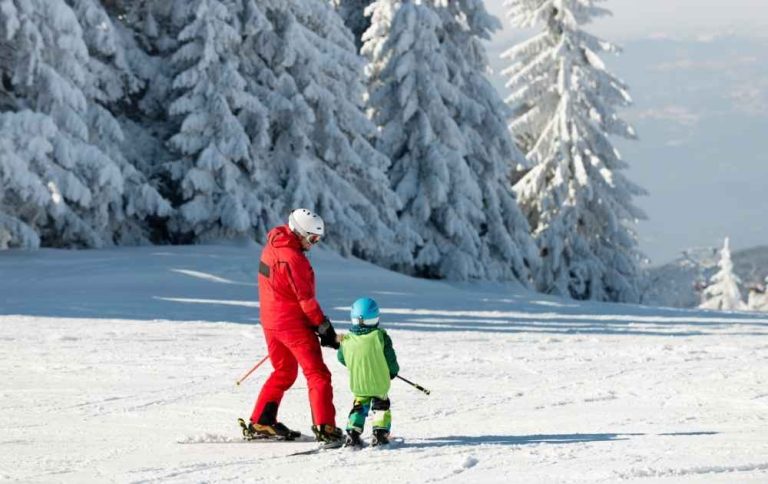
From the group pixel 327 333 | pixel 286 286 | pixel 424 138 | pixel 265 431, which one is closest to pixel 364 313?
pixel 327 333

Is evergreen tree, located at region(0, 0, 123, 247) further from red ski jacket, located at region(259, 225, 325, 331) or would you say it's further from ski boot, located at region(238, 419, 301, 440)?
red ski jacket, located at region(259, 225, 325, 331)

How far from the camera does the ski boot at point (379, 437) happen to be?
7.92 meters

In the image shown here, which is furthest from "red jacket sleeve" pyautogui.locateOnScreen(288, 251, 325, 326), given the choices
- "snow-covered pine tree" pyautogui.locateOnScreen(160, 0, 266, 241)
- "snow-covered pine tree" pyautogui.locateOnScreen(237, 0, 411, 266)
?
"snow-covered pine tree" pyautogui.locateOnScreen(237, 0, 411, 266)

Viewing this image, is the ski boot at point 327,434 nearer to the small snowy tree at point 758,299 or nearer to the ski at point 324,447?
the ski at point 324,447

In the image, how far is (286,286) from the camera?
8000 millimetres

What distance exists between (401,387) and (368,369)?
130 inches

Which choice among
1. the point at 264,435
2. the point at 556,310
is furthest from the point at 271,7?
the point at 264,435

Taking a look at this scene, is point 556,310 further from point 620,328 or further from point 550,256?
point 550,256

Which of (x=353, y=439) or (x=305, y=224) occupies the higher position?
(x=305, y=224)

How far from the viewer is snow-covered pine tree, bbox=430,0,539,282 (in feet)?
97.1

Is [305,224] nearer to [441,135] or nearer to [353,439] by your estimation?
[353,439]

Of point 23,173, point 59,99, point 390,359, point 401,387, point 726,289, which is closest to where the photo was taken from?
point 390,359

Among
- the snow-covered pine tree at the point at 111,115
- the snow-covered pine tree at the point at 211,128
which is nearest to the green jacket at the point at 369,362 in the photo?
the snow-covered pine tree at the point at 111,115

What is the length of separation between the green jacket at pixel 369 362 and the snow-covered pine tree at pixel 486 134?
21588 mm
